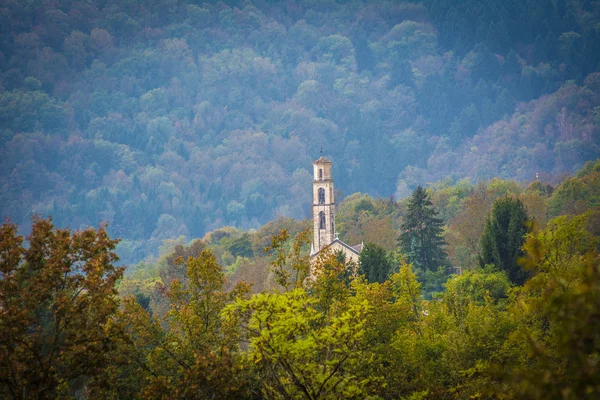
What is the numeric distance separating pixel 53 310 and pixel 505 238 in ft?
122

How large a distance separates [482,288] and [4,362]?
105 feet

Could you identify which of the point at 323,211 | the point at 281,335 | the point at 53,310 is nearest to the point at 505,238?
the point at 323,211

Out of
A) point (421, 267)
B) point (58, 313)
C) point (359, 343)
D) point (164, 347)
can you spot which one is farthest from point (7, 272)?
point (421, 267)

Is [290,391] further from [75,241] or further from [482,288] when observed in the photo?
[482,288]

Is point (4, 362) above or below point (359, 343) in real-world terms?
below

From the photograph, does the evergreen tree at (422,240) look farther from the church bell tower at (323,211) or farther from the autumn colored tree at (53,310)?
the autumn colored tree at (53,310)

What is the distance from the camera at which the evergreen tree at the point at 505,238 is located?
4944 cm

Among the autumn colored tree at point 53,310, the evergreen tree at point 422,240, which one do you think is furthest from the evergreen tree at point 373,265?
Result: the autumn colored tree at point 53,310

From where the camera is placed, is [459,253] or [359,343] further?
[459,253]

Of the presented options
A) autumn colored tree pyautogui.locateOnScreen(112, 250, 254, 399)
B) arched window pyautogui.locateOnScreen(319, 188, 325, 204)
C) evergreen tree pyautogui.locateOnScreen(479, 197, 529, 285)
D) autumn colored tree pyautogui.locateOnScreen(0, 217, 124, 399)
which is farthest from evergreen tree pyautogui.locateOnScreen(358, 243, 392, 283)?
autumn colored tree pyautogui.locateOnScreen(0, 217, 124, 399)

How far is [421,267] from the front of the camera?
69312mm

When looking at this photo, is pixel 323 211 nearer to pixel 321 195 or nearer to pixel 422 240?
pixel 321 195

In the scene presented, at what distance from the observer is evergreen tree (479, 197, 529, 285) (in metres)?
49.4

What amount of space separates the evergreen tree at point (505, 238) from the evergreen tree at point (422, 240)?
17151 millimetres
